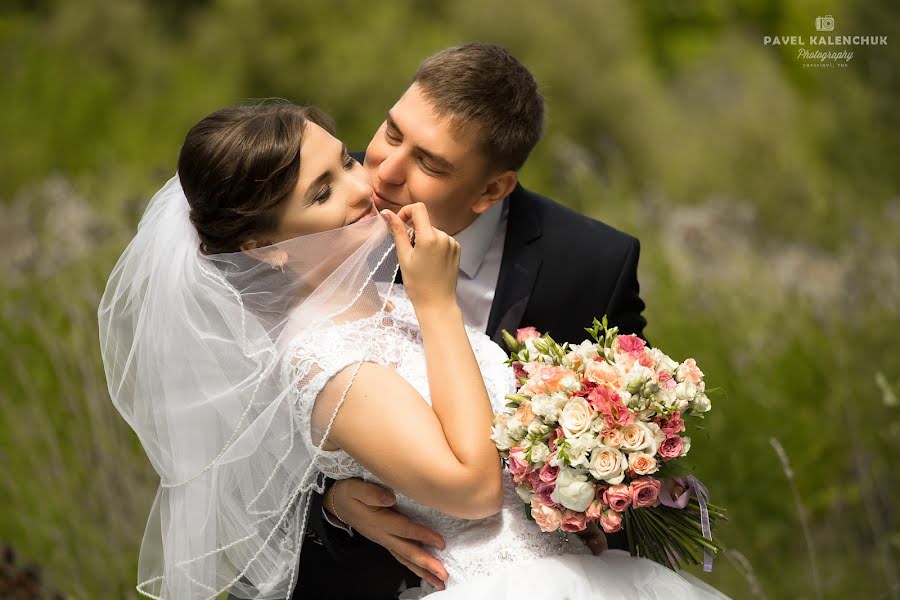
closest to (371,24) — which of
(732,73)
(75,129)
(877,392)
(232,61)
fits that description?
(232,61)

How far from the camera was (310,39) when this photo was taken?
13016 millimetres

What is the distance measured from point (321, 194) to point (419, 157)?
667 millimetres

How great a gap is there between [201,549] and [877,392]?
13.1 feet

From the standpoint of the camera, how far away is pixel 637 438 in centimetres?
246

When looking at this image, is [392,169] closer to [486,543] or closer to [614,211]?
[486,543]

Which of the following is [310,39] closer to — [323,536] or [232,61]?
[232,61]

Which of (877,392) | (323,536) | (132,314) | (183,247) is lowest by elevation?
(877,392)

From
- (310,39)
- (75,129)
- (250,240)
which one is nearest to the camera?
(250,240)

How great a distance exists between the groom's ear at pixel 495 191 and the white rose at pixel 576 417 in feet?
4.53

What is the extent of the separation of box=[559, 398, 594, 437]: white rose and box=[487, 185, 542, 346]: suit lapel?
42.3 inches

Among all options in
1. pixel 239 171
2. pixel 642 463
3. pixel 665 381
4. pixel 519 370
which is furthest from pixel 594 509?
pixel 239 171

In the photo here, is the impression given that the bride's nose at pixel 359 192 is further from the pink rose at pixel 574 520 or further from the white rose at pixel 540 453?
the pink rose at pixel 574 520

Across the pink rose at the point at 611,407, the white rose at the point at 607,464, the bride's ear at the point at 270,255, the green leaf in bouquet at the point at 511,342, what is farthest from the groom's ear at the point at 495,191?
the white rose at the point at 607,464

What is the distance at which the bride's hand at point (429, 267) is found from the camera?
8.76ft
